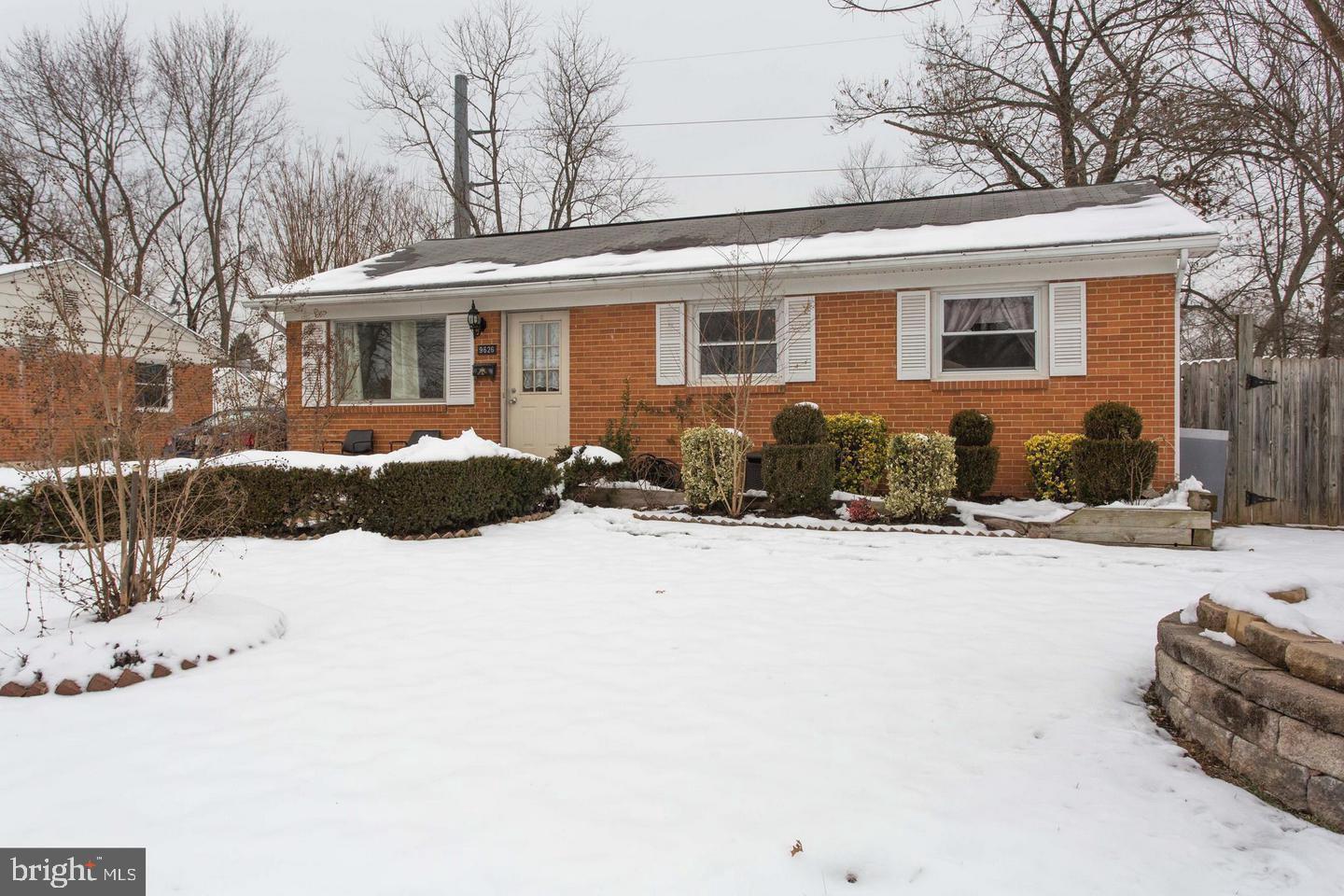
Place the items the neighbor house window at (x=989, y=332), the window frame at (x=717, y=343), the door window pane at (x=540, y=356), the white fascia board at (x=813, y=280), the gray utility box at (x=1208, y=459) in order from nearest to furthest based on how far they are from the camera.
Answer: the gray utility box at (x=1208, y=459) → the white fascia board at (x=813, y=280) → the neighbor house window at (x=989, y=332) → the window frame at (x=717, y=343) → the door window pane at (x=540, y=356)

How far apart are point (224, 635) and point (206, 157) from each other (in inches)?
875

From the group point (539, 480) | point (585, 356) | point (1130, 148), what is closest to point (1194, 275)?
point (1130, 148)

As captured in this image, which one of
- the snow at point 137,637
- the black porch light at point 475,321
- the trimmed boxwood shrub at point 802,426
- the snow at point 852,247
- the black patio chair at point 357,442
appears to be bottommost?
the snow at point 137,637

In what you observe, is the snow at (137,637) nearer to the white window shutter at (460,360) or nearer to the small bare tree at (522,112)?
the white window shutter at (460,360)

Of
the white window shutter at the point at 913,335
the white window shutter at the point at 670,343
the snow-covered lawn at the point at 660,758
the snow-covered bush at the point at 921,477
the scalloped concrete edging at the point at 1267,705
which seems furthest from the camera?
the white window shutter at the point at 670,343

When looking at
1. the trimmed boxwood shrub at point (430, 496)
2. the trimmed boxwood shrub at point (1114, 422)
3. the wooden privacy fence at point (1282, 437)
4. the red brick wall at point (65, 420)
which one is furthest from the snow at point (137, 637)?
the wooden privacy fence at point (1282, 437)

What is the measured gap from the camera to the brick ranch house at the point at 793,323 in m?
8.12

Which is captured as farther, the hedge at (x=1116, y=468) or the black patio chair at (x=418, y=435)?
the black patio chair at (x=418, y=435)

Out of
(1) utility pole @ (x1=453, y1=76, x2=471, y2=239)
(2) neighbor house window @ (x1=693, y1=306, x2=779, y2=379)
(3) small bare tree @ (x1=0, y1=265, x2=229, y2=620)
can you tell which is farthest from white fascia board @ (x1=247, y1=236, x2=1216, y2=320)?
(1) utility pole @ (x1=453, y1=76, x2=471, y2=239)

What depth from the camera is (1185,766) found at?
2465 mm

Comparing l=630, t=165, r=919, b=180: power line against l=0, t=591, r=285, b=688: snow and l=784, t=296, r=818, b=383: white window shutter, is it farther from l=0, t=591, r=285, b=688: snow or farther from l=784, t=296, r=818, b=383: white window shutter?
l=0, t=591, r=285, b=688: snow

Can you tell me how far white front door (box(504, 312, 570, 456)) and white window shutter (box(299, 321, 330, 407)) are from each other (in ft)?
8.97

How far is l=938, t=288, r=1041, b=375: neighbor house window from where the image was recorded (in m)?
8.56

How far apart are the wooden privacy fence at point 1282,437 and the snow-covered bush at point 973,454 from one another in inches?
100
